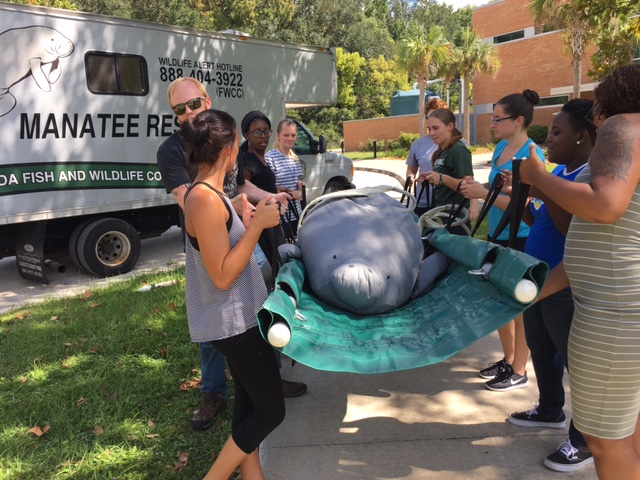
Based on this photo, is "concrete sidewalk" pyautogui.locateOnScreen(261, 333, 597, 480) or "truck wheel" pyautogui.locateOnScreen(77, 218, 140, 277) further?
"truck wheel" pyautogui.locateOnScreen(77, 218, 140, 277)

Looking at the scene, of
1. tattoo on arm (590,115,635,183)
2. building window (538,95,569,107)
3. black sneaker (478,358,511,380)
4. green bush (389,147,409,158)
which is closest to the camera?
tattoo on arm (590,115,635,183)

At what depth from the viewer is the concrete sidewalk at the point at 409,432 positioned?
2.70 meters

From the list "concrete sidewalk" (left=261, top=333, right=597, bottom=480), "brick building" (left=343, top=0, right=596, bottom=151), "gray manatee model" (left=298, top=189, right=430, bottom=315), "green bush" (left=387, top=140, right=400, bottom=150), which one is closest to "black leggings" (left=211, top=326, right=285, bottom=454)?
"concrete sidewalk" (left=261, top=333, right=597, bottom=480)

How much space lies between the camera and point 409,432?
10.0 feet

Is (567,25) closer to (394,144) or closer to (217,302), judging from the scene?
(394,144)

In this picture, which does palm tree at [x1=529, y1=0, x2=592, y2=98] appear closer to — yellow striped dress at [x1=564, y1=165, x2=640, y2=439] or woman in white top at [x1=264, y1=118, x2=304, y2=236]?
woman in white top at [x1=264, y1=118, x2=304, y2=236]

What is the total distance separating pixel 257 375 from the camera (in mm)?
2264

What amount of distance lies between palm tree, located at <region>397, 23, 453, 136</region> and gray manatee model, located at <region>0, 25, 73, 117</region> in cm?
2199

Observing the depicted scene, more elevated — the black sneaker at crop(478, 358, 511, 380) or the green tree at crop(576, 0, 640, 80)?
the green tree at crop(576, 0, 640, 80)

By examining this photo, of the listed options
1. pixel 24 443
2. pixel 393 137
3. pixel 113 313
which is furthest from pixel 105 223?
pixel 393 137

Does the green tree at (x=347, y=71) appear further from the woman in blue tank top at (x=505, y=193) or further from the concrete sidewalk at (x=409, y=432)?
the concrete sidewalk at (x=409, y=432)

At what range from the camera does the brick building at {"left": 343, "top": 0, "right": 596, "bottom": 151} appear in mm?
25766

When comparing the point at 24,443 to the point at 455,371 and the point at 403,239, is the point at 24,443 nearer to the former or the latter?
the point at 403,239

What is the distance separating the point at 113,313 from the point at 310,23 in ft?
110
